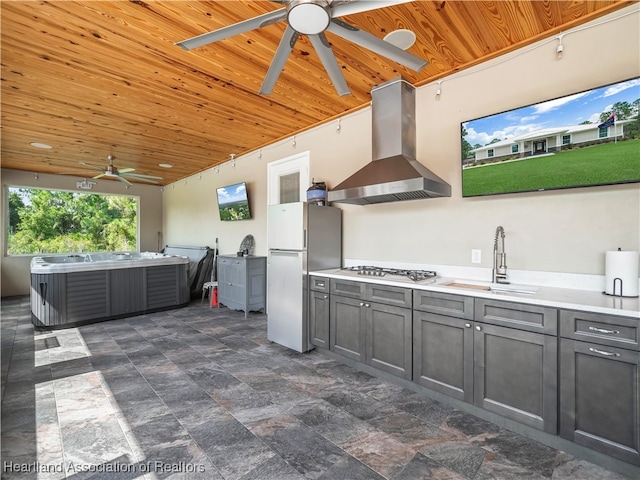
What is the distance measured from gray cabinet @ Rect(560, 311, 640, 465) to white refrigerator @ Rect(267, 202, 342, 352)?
7.31 ft

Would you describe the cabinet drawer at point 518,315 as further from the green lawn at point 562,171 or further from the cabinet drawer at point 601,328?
the green lawn at point 562,171

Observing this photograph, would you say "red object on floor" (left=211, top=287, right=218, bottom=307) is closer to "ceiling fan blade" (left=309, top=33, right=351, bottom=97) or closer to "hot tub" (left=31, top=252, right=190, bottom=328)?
"hot tub" (left=31, top=252, right=190, bottom=328)

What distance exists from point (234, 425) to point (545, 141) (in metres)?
2.96

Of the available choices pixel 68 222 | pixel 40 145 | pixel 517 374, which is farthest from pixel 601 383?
pixel 68 222

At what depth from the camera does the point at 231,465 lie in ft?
5.63

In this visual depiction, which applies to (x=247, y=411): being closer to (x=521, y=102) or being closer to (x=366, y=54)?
(x=366, y=54)

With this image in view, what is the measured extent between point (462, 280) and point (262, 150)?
12.4 feet

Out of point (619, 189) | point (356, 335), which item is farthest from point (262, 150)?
point (619, 189)

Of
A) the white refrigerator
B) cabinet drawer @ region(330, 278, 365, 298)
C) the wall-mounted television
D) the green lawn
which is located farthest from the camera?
the wall-mounted television

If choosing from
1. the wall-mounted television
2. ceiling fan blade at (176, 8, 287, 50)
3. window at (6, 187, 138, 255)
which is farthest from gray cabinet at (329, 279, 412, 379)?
window at (6, 187, 138, 255)

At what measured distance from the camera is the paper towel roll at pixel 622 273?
1.89m

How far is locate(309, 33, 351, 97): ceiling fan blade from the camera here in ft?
5.85

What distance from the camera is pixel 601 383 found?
1.66 meters

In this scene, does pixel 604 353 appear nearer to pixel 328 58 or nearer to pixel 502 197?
pixel 502 197
